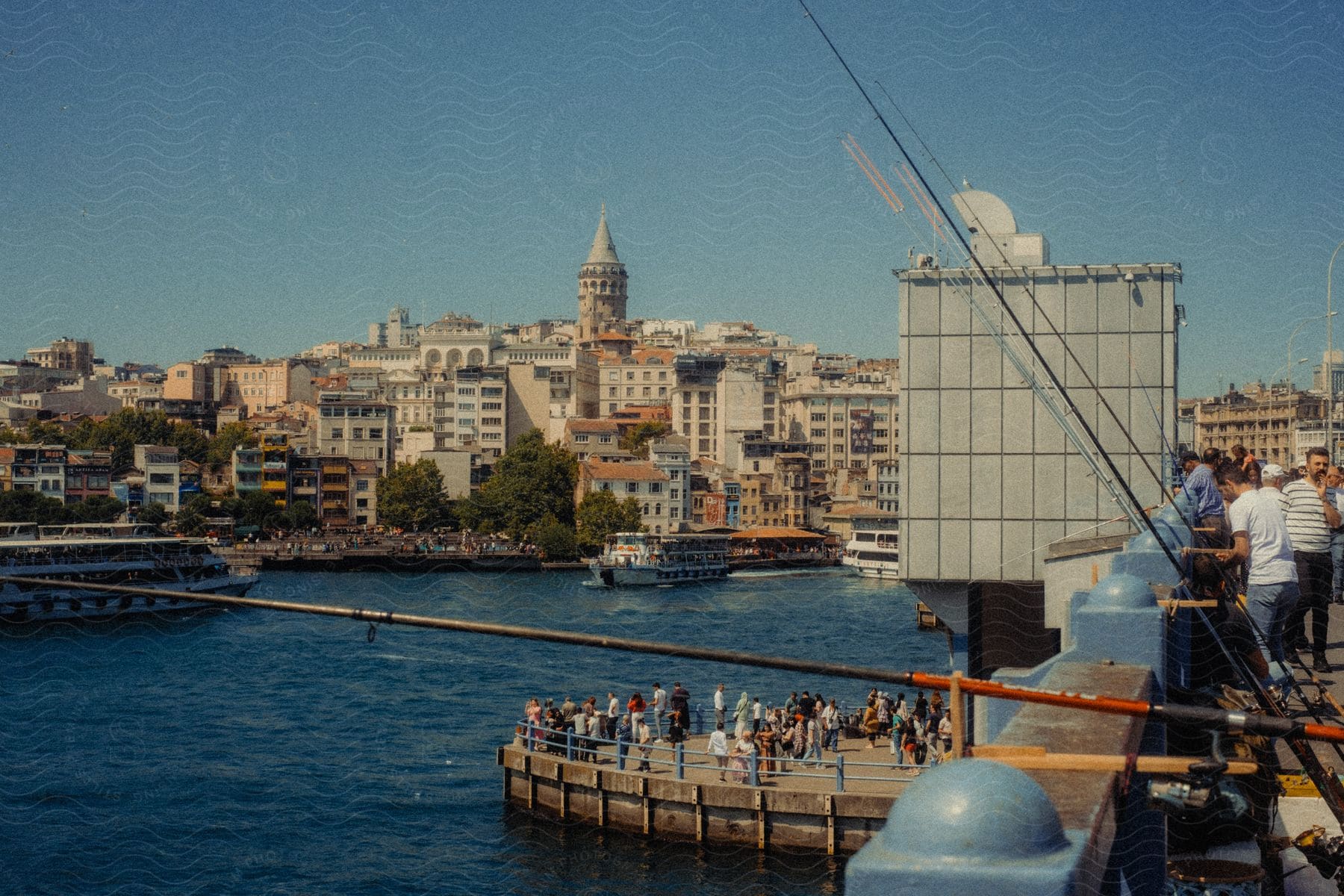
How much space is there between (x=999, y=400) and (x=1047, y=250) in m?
0.97

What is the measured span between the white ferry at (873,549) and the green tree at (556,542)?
9.32 m

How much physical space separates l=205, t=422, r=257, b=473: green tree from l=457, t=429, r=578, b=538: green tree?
1026cm

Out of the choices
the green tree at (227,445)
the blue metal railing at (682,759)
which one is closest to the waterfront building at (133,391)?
the green tree at (227,445)

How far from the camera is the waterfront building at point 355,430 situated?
58.2 m

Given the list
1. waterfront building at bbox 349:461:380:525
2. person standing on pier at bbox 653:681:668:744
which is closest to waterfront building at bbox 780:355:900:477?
waterfront building at bbox 349:461:380:525

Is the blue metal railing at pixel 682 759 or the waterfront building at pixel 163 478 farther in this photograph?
the waterfront building at pixel 163 478

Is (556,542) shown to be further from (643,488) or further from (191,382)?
(191,382)

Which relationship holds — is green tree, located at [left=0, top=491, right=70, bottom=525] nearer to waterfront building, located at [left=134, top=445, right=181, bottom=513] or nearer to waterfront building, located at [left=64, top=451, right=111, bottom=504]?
waterfront building, located at [left=64, top=451, right=111, bottom=504]

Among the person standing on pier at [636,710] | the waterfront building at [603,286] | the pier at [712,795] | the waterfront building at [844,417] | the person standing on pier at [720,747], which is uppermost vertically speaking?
the waterfront building at [603,286]

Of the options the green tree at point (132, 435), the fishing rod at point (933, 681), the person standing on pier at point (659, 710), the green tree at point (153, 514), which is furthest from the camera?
the green tree at point (132, 435)

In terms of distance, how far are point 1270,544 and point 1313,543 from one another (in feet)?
4.09

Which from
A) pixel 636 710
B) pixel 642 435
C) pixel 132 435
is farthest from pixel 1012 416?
pixel 132 435

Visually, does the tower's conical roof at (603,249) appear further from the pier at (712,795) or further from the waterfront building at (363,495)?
the pier at (712,795)

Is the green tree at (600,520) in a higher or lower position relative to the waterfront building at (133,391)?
lower
